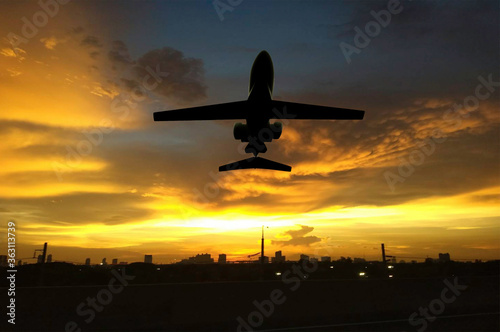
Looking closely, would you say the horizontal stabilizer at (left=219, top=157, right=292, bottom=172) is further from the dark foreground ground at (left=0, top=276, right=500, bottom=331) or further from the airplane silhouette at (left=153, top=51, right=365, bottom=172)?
the dark foreground ground at (left=0, top=276, right=500, bottom=331)

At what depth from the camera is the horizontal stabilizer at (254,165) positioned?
17.3m

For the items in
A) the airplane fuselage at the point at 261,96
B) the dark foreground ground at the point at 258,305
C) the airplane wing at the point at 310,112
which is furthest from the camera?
the airplane wing at the point at 310,112

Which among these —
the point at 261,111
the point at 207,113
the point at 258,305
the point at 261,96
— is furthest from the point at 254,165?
the point at 258,305

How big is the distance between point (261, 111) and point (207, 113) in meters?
2.53

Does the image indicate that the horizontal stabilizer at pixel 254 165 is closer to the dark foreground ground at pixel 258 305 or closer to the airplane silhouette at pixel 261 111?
the airplane silhouette at pixel 261 111

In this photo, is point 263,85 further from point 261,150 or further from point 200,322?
point 200,322

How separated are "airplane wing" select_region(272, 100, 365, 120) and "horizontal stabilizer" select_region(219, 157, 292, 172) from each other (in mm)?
3675

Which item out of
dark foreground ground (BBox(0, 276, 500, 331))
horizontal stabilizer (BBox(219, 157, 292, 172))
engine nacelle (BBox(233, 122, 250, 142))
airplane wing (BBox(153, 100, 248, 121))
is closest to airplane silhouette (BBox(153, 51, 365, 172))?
airplane wing (BBox(153, 100, 248, 121))

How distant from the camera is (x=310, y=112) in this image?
14.3m

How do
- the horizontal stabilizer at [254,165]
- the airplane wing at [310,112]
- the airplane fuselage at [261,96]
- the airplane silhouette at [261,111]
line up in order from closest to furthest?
1. the airplane fuselage at [261,96]
2. the airplane silhouette at [261,111]
3. the airplane wing at [310,112]
4. the horizontal stabilizer at [254,165]

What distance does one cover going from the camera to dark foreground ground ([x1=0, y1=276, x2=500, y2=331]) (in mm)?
11844

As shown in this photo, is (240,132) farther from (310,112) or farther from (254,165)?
(310,112)

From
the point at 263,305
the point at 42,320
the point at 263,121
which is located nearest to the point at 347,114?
the point at 263,121

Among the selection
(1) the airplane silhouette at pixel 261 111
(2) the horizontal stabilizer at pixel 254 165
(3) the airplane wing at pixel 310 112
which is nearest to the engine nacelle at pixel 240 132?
(1) the airplane silhouette at pixel 261 111
